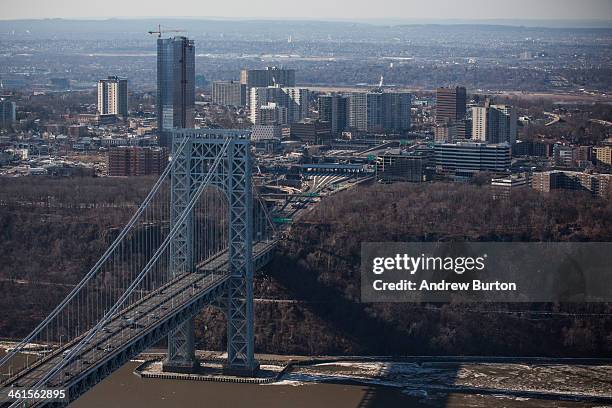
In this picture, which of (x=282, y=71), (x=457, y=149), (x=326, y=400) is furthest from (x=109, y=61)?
(x=326, y=400)

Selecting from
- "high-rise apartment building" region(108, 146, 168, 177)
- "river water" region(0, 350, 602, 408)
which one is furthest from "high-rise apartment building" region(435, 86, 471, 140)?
"river water" region(0, 350, 602, 408)

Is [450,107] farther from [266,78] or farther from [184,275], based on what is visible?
[184,275]

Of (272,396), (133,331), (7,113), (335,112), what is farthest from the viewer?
(335,112)

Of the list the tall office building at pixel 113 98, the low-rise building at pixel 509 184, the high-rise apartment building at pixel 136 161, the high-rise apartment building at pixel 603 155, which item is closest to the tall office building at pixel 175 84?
the tall office building at pixel 113 98

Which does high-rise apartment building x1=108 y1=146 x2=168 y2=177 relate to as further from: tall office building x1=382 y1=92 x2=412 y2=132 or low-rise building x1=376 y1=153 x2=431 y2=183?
tall office building x1=382 y1=92 x2=412 y2=132

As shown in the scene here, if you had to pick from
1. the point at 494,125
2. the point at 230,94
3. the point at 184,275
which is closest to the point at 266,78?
the point at 230,94
